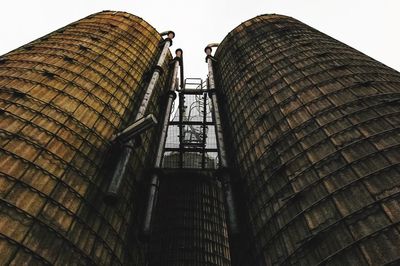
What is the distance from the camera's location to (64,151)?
14117 millimetres

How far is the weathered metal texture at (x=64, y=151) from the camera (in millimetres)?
11117

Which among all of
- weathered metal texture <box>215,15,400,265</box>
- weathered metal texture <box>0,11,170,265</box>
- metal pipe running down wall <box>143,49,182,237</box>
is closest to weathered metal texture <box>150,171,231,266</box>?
metal pipe running down wall <box>143,49,182,237</box>

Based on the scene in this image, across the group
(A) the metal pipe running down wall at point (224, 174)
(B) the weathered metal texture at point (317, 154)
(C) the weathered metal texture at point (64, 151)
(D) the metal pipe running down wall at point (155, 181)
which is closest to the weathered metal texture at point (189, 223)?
(D) the metal pipe running down wall at point (155, 181)

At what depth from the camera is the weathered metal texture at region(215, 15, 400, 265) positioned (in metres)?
10.6

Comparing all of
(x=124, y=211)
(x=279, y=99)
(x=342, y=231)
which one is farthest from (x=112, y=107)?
(x=342, y=231)

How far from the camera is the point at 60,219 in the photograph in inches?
469

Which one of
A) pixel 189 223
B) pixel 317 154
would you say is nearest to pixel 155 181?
pixel 189 223

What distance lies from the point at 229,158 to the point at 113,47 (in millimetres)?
12492

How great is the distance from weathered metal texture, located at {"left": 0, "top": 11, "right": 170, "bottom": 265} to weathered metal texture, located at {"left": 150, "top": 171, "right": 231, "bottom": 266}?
16.3 ft

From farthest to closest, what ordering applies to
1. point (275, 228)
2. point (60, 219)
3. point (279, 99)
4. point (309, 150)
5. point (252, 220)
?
point (279, 99) < point (252, 220) < point (309, 150) < point (275, 228) < point (60, 219)

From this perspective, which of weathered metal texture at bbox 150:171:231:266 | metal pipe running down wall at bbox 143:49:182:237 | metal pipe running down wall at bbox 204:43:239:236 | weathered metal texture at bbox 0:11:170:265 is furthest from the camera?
weathered metal texture at bbox 150:171:231:266

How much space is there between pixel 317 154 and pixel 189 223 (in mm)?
12305

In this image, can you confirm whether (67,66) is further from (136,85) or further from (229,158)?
(229,158)

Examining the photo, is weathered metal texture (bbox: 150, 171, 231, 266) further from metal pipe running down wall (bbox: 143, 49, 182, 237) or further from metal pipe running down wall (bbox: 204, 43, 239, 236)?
metal pipe running down wall (bbox: 204, 43, 239, 236)
